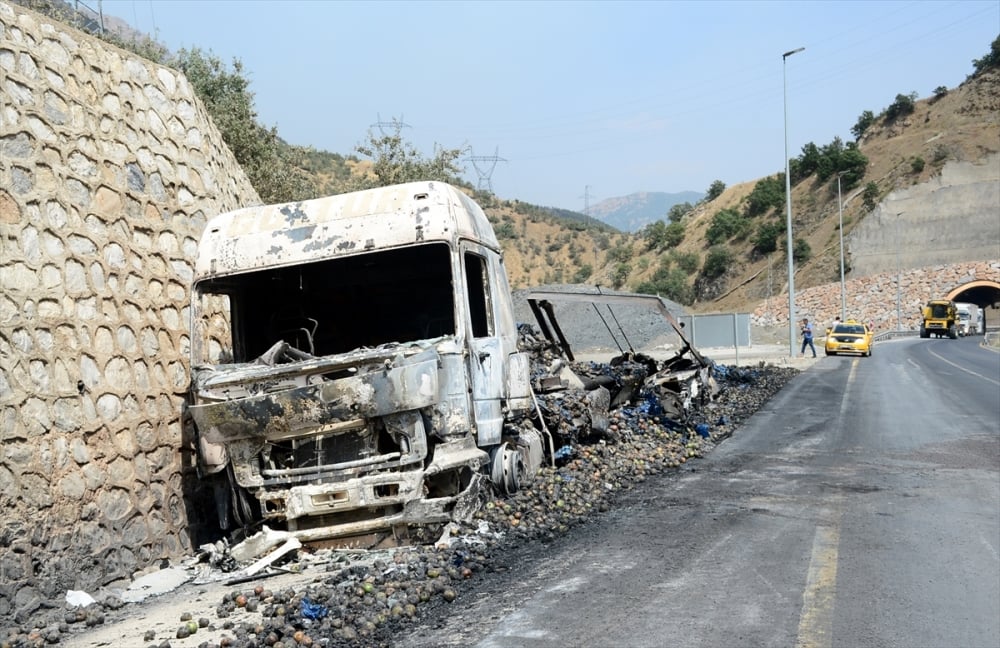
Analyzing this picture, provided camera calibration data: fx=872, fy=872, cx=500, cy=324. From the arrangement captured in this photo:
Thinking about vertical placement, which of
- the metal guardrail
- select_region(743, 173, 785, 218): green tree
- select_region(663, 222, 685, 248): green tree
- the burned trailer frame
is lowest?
the metal guardrail

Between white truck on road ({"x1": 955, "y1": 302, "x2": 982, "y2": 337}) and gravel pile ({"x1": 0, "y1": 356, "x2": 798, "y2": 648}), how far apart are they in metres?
57.8

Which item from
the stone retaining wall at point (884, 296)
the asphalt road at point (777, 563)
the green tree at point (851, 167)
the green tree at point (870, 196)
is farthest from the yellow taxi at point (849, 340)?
the green tree at point (851, 167)

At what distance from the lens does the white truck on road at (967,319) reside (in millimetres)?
59844

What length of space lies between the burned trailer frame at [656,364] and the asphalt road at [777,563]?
2.63m

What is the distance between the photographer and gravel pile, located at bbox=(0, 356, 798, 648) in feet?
17.4

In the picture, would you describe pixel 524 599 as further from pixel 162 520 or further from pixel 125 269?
pixel 125 269

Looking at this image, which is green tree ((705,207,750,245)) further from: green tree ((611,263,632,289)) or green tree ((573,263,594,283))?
green tree ((573,263,594,283))

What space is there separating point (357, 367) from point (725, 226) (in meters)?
94.2

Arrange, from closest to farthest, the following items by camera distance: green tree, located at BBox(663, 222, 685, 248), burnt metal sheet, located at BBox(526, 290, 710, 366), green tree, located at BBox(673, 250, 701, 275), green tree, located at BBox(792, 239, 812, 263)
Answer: burnt metal sheet, located at BBox(526, 290, 710, 366) < green tree, located at BBox(792, 239, 812, 263) < green tree, located at BBox(673, 250, 701, 275) < green tree, located at BBox(663, 222, 685, 248)

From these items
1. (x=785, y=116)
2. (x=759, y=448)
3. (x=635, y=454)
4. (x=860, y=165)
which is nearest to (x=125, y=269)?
(x=635, y=454)

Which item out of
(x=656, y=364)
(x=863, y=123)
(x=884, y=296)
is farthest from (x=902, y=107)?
(x=656, y=364)

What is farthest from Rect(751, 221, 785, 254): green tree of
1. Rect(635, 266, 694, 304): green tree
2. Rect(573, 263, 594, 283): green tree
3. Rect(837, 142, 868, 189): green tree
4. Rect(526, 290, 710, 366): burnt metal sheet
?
Rect(526, 290, 710, 366): burnt metal sheet

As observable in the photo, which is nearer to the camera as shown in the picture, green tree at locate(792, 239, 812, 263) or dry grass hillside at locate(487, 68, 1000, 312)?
dry grass hillside at locate(487, 68, 1000, 312)

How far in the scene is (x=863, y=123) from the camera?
106750 millimetres
